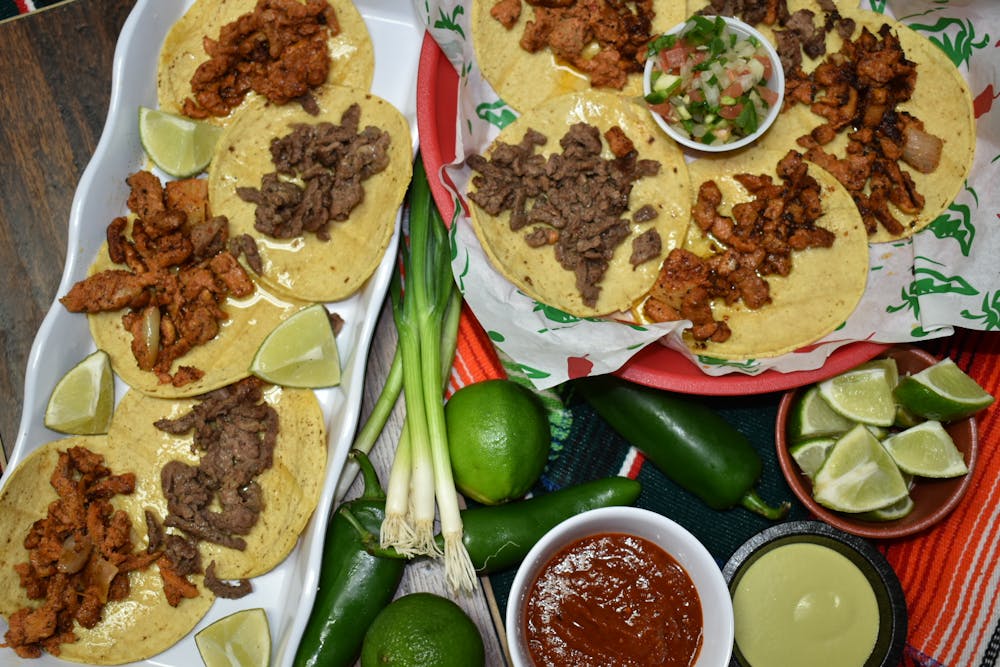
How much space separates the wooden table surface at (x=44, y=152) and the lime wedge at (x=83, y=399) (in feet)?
1.36

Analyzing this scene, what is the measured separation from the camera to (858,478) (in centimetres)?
330

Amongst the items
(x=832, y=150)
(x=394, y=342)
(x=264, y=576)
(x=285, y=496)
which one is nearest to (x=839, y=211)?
(x=832, y=150)

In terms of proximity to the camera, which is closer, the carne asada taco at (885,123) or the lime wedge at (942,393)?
the lime wedge at (942,393)

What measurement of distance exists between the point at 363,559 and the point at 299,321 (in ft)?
2.96

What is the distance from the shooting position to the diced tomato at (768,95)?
341cm

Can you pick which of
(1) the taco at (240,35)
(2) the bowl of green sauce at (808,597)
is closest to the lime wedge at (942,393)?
(2) the bowl of green sauce at (808,597)

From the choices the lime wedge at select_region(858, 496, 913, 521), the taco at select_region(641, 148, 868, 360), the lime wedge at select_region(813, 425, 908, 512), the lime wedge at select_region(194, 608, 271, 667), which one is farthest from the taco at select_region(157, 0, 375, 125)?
the lime wedge at select_region(858, 496, 913, 521)

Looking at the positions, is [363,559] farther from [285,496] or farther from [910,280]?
[910,280]

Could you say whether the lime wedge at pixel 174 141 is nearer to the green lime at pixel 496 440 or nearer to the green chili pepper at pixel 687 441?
the green lime at pixel 496 440

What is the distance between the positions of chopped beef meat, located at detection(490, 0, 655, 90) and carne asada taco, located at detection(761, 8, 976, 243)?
593 millimetres

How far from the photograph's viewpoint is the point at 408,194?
367cm

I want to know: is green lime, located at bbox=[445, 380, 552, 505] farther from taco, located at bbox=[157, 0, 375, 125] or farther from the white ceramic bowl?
taco, located at bbox=[157, 0, 375, 125]

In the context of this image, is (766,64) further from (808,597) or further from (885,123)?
(808,597)

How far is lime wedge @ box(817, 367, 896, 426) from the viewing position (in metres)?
3.40
